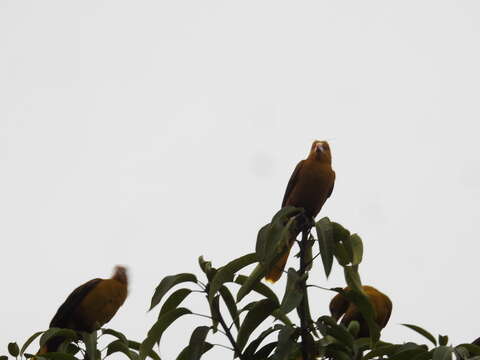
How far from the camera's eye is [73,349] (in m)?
3.71

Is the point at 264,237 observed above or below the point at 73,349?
above

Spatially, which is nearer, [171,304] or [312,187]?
[171,304]

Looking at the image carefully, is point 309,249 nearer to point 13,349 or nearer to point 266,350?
point 266,350

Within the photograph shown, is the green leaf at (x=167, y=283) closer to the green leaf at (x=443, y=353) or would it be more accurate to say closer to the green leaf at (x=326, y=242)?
the green leaf at (x=326, y=242)

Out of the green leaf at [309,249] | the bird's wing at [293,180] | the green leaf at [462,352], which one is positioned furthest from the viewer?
the bird's wing at [293,180]

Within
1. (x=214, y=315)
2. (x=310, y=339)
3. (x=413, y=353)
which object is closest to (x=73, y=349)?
(x=214, y=315)

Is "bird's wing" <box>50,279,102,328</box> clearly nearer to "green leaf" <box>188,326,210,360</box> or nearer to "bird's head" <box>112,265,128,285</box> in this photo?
"bird's head" <box>112,265,128,285</box>

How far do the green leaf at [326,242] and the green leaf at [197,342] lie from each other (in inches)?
22.6

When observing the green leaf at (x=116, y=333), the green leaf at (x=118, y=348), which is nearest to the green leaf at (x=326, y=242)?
the green leaf at (x=118, y=348)

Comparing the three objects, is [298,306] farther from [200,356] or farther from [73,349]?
[73,349]

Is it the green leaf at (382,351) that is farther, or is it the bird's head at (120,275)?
the bird's head at (120,275)

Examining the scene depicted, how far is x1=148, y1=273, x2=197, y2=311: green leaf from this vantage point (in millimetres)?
2586

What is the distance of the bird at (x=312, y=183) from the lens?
4996 millimetres

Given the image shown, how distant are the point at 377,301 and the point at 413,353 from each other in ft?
10.2
